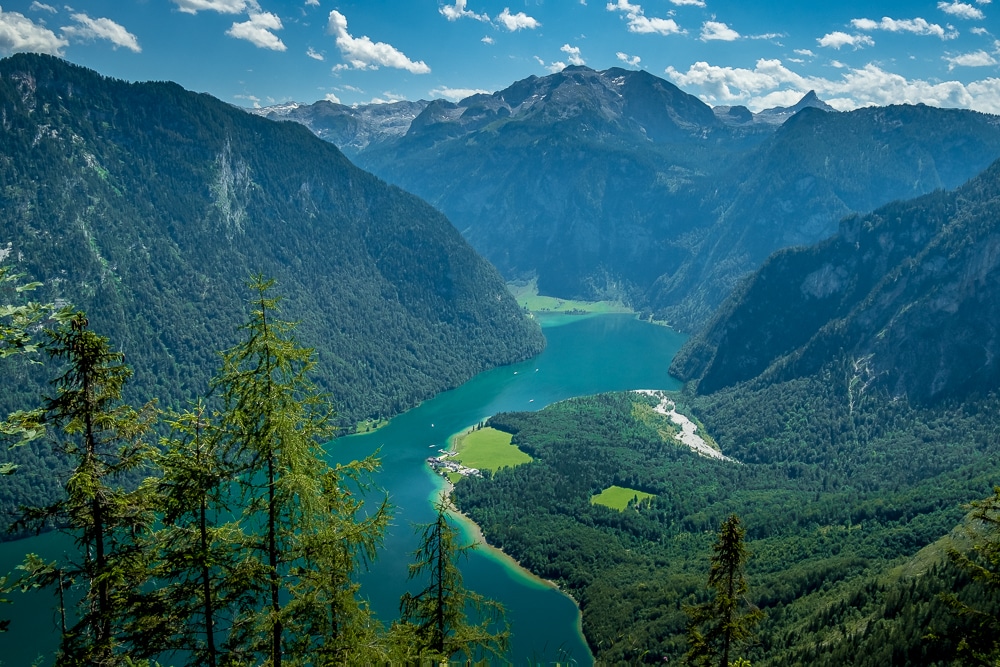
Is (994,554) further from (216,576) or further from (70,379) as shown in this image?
(70,379)

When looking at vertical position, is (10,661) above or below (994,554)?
below

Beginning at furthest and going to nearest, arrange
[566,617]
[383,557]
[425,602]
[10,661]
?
[383,557] → [566,617] → [10,661] → [425,602]

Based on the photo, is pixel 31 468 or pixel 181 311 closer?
pixel 31 468

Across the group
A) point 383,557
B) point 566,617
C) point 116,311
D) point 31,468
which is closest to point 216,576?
point 566,617

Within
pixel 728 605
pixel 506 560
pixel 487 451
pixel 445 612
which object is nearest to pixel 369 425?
pixel 487 451

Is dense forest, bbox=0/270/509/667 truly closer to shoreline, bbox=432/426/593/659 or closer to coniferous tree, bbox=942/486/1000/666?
coniferous tree, bbox=942/486/1000/666

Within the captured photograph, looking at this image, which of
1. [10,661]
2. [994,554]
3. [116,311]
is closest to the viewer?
[994,554]
